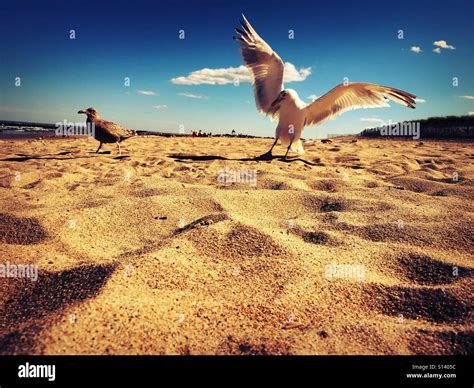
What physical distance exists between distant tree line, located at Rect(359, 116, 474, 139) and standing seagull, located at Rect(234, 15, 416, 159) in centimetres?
978

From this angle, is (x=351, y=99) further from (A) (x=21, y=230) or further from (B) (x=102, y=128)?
(A) (x=21, y=230)

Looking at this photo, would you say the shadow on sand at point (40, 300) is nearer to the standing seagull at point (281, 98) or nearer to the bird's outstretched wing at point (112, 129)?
the standing seagull at point (281, 98)

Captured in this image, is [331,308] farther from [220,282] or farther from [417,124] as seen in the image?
[417,124]

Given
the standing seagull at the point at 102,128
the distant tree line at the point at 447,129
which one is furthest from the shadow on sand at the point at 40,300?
the distant tree line at the point at 447,129

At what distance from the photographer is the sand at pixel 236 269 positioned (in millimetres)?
1321

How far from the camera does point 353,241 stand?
94.3 inches

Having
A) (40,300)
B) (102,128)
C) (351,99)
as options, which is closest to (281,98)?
(351,99)

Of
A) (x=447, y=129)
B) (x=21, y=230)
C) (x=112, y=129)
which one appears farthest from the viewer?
(x=447, y=129)

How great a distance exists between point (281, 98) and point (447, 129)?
42.8 feet

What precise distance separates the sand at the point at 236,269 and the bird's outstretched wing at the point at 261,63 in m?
4.24

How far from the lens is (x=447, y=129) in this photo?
1561cm

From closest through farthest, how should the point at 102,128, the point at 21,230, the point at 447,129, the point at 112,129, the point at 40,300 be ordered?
the point at 40,300 → the point at 21,230 → the point at 102,128 → the point at 112,129 → the point at 447,129

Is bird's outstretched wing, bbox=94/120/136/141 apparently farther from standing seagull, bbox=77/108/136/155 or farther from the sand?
the sand
